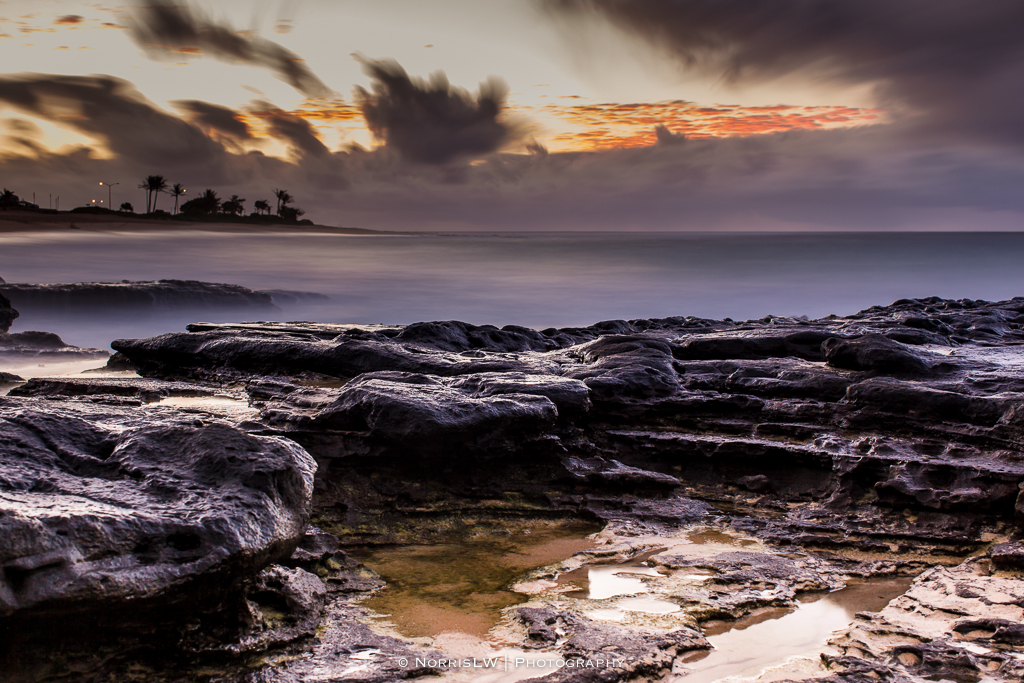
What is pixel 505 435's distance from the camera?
6207mm

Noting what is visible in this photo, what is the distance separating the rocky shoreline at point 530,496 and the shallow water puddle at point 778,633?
10cm

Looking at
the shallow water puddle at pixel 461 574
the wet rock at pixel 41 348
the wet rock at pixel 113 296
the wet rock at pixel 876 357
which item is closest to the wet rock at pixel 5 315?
the wet rock at pixel 41 348

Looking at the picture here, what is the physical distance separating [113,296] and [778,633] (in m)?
26.5

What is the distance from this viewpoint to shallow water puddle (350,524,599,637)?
13.3ft

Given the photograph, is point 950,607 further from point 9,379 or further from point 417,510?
point 9,379

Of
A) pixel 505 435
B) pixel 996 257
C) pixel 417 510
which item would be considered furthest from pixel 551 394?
pixel 996 257

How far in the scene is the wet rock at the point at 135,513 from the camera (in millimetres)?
2795

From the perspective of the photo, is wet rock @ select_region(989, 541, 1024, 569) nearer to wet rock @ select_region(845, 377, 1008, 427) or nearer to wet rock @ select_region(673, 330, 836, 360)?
wet rock @ select_region(845, 377, 1008, 427)

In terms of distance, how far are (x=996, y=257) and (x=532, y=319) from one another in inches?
2126

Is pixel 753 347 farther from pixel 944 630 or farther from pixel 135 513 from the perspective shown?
pixel 135 513

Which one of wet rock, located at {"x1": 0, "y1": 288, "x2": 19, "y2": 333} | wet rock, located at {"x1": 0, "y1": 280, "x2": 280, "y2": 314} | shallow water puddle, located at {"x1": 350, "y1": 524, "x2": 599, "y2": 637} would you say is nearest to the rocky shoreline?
shallow water puddle, located at {"x1": 350, "y1": 524, "x2": 599, "y2": 637}

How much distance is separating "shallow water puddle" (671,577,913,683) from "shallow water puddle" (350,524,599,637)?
1249 mm

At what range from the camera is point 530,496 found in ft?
19.9

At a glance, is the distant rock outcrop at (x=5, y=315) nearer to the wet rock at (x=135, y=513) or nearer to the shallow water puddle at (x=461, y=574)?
the wet rock at (x=135, y=513)
